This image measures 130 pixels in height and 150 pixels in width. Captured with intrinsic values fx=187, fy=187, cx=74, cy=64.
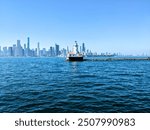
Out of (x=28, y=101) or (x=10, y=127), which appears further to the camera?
(x=28, y=101)

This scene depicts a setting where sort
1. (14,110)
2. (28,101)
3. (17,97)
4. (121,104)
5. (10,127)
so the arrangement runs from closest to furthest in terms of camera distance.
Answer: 1. (10,127)
2. (14,110)
3. (121,104)
4. (28,101)
5. (17,97)

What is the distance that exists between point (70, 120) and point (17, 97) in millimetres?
17556

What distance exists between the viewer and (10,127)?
6.70 metres

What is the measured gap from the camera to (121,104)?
19.4 meters

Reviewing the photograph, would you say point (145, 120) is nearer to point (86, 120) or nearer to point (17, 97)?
point (86, 120)

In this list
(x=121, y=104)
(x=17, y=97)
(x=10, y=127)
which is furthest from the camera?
(x=17, y=97)

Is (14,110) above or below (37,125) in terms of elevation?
below

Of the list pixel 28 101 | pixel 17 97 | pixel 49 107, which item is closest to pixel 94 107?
pixel 49 107

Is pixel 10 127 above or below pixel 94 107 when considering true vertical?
above

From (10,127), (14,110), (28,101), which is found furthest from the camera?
(28,101)

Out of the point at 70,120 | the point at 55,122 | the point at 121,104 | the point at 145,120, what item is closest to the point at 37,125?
the point at 55,122

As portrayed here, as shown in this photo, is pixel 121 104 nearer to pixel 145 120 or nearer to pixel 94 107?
pixel 94 107

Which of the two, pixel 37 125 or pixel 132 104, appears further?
pixel 132 104

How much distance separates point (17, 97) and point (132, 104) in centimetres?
1352
